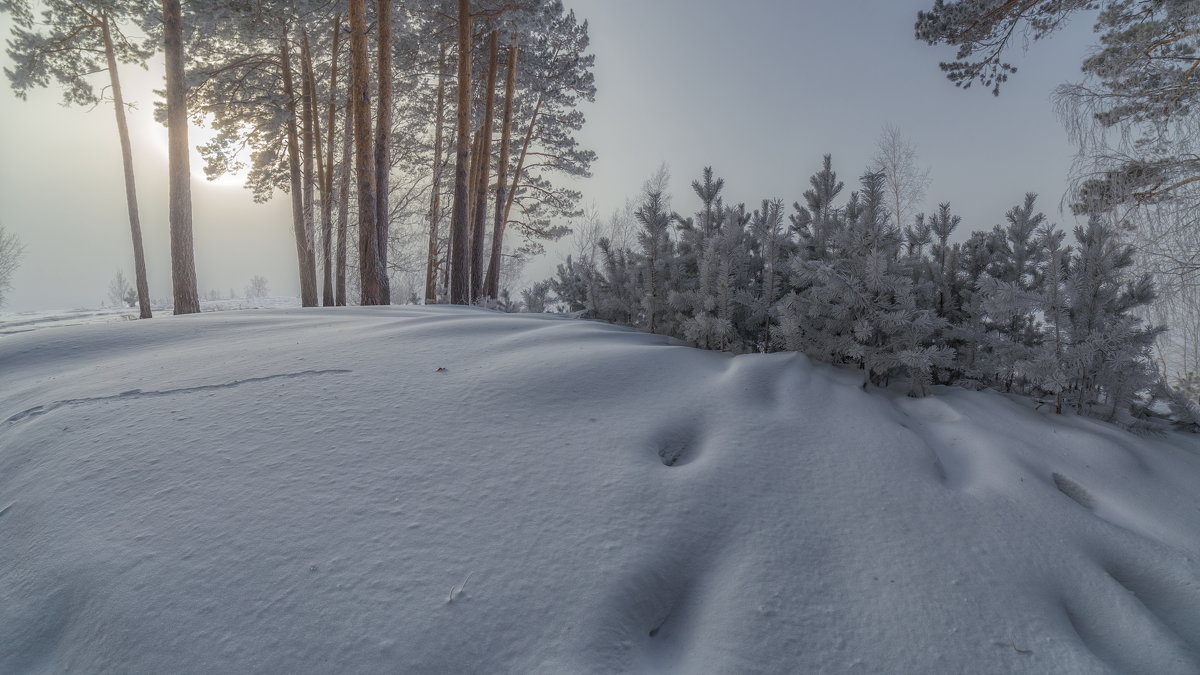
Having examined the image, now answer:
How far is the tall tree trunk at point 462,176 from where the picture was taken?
9.16 metres

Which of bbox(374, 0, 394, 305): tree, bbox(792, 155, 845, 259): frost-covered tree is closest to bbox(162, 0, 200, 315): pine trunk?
bbox(374, 0, 394, 305): tree

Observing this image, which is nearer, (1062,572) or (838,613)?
(838,613)

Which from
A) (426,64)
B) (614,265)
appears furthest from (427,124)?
(614,265)

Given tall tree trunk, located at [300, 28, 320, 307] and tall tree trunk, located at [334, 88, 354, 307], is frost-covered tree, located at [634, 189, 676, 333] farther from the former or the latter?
tall tree trunk, located at [300, 28, 320, 307]

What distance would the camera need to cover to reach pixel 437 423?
5.15 ft

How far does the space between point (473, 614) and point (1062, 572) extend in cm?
140

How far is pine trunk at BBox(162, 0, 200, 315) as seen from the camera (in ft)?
27.2

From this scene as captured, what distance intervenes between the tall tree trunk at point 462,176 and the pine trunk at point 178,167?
4.49 m

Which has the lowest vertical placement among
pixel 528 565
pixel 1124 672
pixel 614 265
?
pixel 1124 672

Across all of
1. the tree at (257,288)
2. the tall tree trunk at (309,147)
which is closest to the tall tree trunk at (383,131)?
the tall tree trunk at (309,147)

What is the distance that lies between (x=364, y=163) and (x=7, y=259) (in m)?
28.7

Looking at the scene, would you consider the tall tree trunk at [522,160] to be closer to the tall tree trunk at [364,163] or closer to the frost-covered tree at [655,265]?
the tall tree trunk at [364,163]

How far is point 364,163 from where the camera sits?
777cm

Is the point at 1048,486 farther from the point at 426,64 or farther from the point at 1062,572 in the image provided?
the point at 426,64
